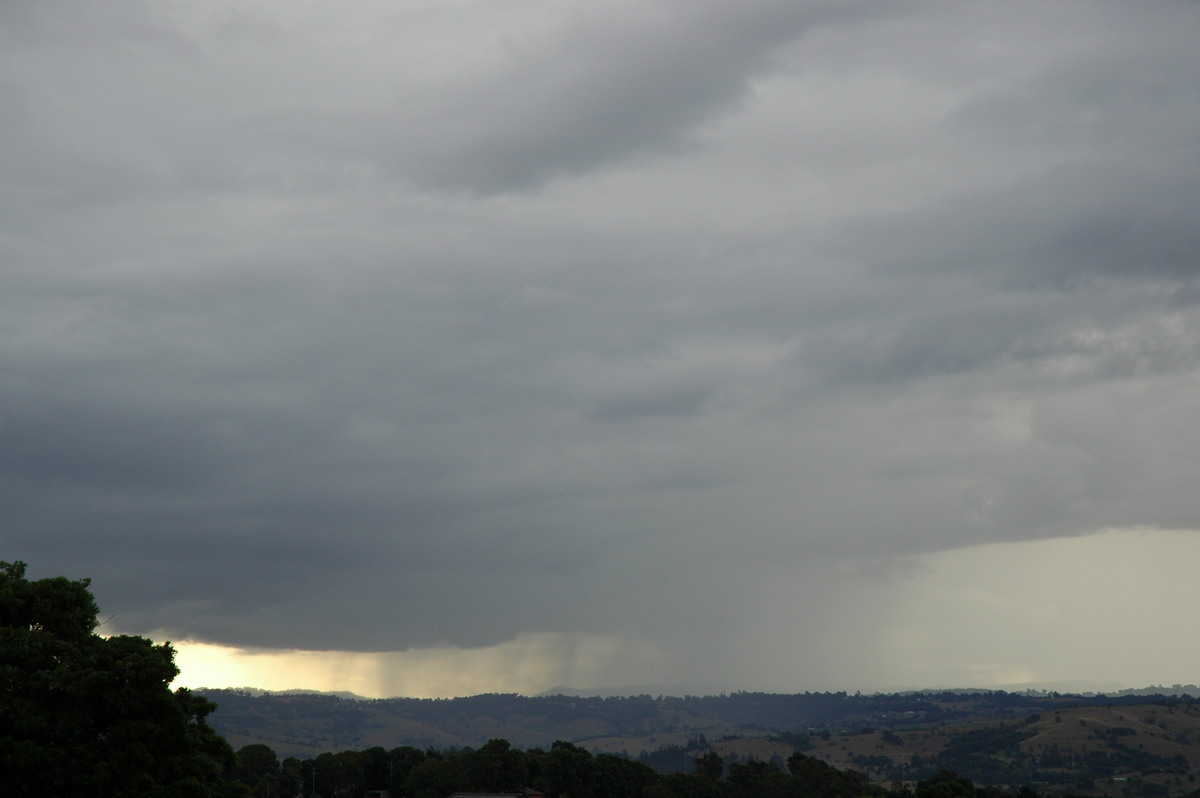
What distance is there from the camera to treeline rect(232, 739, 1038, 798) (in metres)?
147

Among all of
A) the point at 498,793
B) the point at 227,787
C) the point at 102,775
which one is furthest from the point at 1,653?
the point at 498,793

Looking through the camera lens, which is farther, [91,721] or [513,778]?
[513,778]

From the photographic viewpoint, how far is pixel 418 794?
146000 mm

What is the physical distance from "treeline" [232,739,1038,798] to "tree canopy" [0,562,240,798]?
3755 inches

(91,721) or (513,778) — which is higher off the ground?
(91,721)

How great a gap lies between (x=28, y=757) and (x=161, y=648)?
8279 millimetres

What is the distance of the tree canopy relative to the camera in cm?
4934

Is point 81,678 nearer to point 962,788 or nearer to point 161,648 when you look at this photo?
point 161,648

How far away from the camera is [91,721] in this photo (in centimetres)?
5141

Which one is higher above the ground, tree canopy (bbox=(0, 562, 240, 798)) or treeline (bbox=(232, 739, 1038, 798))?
tree canopy (bbox=(0, 562, 240, 798))

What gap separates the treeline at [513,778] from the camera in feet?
481

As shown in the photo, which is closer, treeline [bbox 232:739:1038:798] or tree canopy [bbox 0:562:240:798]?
tree canopy [bbox 0:562:240:798]

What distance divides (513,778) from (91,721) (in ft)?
348

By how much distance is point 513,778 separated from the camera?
490 ft
